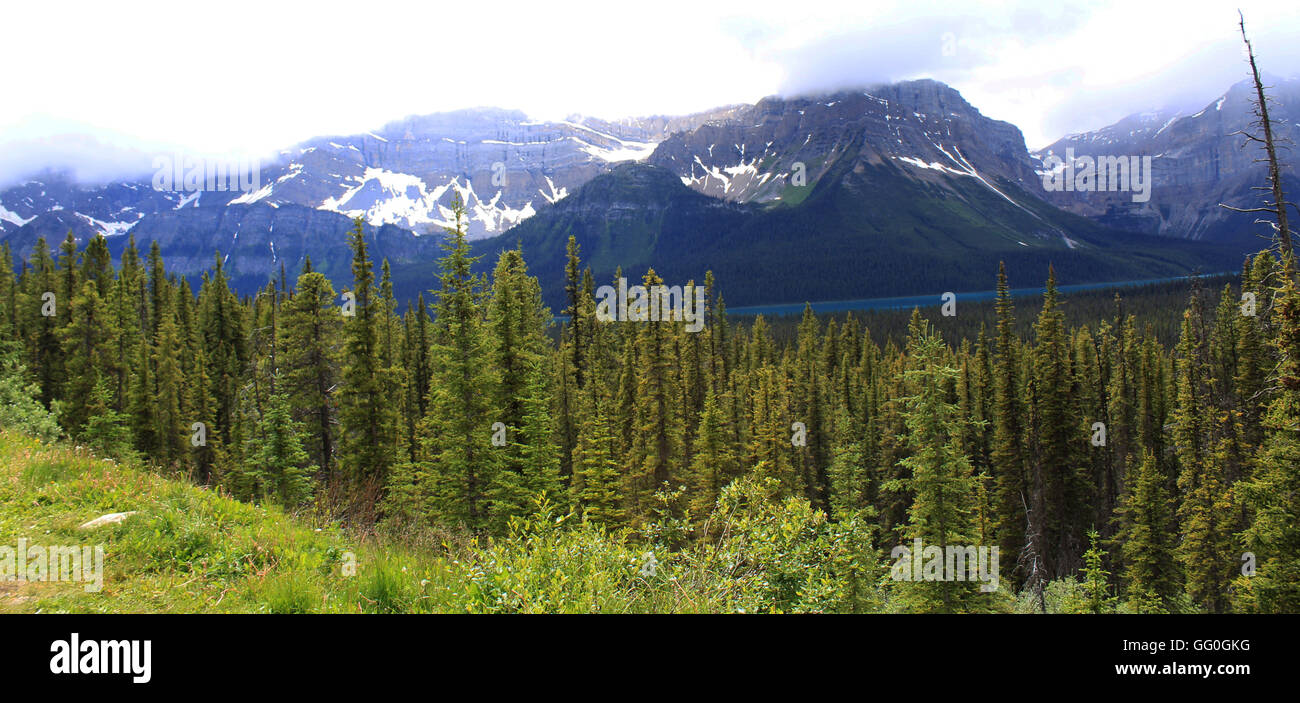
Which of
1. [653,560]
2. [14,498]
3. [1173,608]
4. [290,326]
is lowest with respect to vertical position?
[1173,608]

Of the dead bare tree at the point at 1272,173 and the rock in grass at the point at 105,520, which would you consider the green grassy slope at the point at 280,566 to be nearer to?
the rock in grass at the point at 105,520

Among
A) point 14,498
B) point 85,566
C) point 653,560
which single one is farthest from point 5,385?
point 653,560

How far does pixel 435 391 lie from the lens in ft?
83.5

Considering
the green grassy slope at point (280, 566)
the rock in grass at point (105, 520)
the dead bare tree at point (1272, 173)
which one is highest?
the dead bare tree at point (1272, 173)

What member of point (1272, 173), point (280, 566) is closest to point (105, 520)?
point (280, 566)
